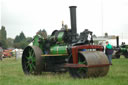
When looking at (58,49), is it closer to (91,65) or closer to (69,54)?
(69,54)

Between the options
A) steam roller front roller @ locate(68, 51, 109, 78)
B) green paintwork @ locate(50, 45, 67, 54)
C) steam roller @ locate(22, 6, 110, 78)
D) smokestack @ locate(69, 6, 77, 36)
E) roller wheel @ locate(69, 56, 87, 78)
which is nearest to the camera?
steam roller front roller @ locate(68, 51, 109, 78)

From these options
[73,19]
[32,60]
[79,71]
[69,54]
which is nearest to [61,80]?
[79,71]

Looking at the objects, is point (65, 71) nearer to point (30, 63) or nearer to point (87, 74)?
point (30, 63)

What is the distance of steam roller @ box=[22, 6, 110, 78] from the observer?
744cm

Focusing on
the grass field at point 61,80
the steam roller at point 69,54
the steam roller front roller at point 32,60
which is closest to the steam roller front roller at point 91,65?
the steam roller at point 69,54

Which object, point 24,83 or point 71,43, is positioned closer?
point 24,83

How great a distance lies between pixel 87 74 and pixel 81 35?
4.59 ft

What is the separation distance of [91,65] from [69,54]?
1.09 metres

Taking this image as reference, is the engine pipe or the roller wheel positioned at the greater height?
the engine pipe

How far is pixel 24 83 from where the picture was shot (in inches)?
269

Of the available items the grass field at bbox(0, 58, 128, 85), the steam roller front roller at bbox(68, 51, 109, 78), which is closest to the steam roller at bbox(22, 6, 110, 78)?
the steam roller front roller at bbox(68, 51, 109, 78)

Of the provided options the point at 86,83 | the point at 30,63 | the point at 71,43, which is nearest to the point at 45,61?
the point at 30,63

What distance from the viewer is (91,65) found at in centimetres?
719

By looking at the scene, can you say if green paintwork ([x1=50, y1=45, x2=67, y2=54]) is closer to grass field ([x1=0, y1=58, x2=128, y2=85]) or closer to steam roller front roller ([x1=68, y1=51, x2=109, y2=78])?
steam roller front roller ([x1=68, y1=51, x2=109, y2=78])
